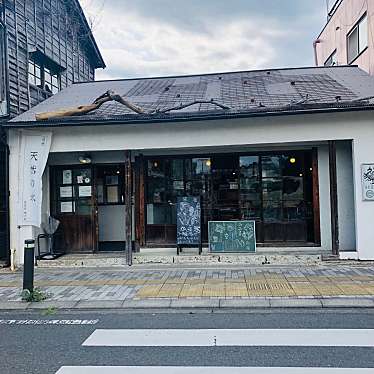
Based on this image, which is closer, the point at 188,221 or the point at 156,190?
the point at 188,221

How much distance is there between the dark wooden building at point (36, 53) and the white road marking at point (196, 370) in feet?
21.8

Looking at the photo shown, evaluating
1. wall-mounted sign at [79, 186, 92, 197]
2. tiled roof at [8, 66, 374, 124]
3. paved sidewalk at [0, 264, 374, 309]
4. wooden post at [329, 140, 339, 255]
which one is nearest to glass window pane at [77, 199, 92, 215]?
wall-mounted sign at [79, 186, 92, 197]

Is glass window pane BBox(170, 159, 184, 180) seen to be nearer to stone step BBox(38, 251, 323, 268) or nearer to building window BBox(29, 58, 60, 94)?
stone step BBox(38, 251, 323, 268)

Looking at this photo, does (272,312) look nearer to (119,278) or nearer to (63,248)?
(119,278)

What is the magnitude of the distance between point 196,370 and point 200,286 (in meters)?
3.30

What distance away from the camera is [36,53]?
1391 centimetres

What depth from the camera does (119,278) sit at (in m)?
8.37

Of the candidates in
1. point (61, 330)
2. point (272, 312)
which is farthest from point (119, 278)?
point (272, 312)

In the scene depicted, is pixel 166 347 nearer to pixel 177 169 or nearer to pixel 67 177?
→ pixel 177 169

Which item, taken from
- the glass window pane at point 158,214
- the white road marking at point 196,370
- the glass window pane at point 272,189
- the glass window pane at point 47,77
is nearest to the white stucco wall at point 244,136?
the glass window pane at point 272,189

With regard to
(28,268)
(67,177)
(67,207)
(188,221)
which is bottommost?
(28,268)

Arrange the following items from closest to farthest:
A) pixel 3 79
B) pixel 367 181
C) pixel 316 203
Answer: pixel 367 181 → pixel 316 203 → pixel 3 79

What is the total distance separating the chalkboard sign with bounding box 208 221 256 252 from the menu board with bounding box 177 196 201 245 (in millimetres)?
368

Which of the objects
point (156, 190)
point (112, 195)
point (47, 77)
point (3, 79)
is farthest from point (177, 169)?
point (47, 77)
